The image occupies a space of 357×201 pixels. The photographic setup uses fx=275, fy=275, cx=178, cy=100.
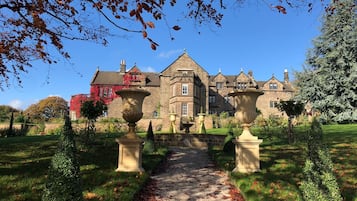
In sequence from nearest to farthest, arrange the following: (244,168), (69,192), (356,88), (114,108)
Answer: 1. (69,192)
2. (244,168)
3. (356,88)
4. (114,108)

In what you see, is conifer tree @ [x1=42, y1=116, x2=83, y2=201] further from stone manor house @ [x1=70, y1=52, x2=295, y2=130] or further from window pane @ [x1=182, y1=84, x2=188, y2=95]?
window pane @ [x1=182, y1=84, x2=188, y2=95]

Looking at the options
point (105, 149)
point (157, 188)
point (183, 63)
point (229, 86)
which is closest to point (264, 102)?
point (229, 86)

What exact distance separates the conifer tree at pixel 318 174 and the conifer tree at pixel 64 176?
11.6 ft

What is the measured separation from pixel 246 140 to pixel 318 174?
14.0 ft

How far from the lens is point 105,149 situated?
12086mm

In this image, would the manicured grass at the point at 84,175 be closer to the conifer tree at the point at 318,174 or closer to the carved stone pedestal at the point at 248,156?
the carved stone pedestal at the point at 248,156

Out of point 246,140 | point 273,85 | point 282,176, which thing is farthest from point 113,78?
point 282,176

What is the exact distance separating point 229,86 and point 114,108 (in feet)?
67.7

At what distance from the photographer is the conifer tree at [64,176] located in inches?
150

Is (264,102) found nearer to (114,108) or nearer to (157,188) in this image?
(114,108)

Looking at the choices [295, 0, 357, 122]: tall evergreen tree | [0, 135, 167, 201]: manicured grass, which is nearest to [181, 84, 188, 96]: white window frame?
[295, 0, 357, 122]: tall evergreen tree

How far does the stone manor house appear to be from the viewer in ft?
132

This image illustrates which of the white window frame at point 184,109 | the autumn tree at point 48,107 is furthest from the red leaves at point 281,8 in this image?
the autumn tree at point 48,107

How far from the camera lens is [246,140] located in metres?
8.68
